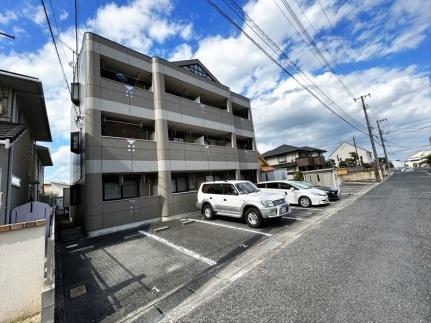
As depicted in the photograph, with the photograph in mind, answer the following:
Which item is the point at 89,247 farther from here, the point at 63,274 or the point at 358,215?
the point at 358,215

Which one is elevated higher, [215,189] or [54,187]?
[54,187]

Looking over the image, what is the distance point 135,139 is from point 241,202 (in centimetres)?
656

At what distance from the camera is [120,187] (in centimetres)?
1070

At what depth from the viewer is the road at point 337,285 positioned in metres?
2.99

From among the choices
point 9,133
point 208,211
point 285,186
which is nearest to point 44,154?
point 9,133

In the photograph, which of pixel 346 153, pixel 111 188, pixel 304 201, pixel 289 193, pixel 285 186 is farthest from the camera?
pixel 346 153

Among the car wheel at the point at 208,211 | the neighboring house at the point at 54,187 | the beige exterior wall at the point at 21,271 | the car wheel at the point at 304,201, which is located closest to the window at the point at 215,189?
the car wheel at the point at 208,211

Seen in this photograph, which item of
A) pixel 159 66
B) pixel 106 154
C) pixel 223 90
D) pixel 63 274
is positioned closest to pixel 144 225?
pixel 106 154

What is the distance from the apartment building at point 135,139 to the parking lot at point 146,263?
5.43ft

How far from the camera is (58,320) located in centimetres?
342

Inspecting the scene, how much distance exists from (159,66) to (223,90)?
5.88 meters

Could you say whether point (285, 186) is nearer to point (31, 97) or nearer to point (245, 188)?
point (245, 188)

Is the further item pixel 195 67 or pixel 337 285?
pixel 195 67

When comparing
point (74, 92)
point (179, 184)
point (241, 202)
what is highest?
point (74, 92)
